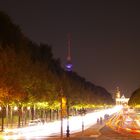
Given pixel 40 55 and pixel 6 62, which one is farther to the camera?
pixel 40 55

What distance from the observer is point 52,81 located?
13812 cm

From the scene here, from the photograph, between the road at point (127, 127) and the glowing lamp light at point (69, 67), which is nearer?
the glowing lamp light at point (69, 67)

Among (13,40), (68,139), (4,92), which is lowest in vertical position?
(68,139)

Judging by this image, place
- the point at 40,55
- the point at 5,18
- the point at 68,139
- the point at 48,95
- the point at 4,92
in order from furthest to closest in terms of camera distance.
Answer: the point at 40,55
the point at 48,95
the point at 5,18
the point at 4,92
the point at 68,139

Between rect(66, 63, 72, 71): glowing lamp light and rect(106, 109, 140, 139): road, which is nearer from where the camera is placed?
rect(66, 63, 72, 71): glowing lamp light

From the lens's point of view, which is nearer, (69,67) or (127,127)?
(69,67)

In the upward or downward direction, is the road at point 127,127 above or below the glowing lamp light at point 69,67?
below

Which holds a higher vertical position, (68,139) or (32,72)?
(32,72)

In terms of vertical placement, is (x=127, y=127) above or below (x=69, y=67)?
below

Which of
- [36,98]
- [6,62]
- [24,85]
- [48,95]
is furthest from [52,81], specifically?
[6,62]

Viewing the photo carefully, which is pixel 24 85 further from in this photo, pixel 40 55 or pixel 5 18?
Result: pixel 40 55

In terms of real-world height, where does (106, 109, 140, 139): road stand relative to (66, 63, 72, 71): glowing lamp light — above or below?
below

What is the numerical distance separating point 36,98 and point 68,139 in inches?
2332

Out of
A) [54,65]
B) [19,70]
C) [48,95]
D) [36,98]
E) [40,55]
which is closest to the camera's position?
[19,70]
